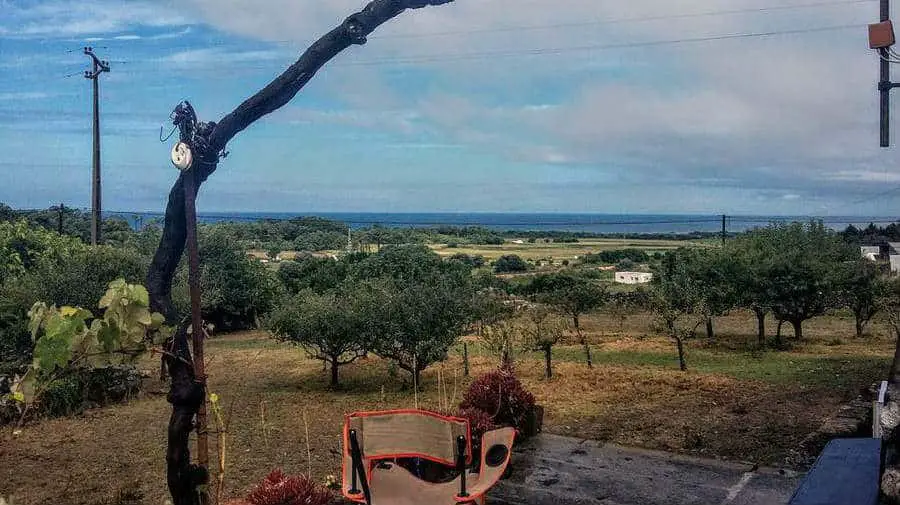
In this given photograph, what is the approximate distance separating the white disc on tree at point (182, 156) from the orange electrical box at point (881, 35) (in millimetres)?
7403

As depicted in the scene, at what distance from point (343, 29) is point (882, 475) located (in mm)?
3434

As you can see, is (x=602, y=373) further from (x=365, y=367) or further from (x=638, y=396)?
(x=365, y=367)

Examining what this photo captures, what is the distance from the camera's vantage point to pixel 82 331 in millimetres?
3891

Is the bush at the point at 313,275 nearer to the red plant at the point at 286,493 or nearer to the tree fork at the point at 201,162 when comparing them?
the red plant at the point at 286,493

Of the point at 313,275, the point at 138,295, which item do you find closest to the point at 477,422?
the point at 138,295

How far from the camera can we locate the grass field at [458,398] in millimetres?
7340

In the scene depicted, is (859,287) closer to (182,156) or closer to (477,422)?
(477,422)

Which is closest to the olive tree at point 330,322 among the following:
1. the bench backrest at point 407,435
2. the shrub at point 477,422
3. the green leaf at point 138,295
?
the shrub at point 477,422

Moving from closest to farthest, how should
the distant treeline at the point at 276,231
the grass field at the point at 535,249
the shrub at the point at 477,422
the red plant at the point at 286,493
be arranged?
the red plant at the point at 286,493
the shrub at the point at 477,422
the distant treeline at the point at 276,231
the grass field at the point at 535,249

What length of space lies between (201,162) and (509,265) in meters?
40.7

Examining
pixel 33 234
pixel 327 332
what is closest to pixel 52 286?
pixel 327 332

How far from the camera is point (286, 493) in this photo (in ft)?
16.2

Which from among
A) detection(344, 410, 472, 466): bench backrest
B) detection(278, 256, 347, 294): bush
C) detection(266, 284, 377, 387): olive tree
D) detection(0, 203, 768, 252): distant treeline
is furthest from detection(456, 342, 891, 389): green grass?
detection(0, 203, 768, 252): distant treeline

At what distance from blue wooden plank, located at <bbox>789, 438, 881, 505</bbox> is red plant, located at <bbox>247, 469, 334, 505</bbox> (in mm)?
3154
